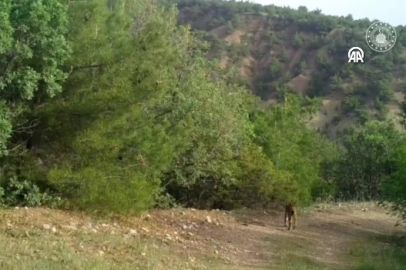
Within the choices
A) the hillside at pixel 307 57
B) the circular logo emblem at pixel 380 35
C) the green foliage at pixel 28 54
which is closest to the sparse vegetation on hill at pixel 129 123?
the green foliage at pixel 28 54

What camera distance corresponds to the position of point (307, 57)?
73.6m

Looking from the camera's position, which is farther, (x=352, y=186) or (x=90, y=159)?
(x=352, y=186)

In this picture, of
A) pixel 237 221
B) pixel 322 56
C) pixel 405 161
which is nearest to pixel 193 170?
pixel 237 221

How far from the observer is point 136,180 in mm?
15539

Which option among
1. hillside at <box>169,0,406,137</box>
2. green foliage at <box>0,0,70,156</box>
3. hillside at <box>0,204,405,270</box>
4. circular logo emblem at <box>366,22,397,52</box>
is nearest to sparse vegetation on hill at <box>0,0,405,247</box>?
green foliage at <box>0,0,70,156</box>

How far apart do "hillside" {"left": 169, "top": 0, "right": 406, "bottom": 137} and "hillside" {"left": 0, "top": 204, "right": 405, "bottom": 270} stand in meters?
37.1

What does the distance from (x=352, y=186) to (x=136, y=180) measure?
2996 centimetres

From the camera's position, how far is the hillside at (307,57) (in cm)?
6231

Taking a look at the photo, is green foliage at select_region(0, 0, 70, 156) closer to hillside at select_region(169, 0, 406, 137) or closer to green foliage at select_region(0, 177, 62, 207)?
green foliage at select_region(0, 177, 62, 207)

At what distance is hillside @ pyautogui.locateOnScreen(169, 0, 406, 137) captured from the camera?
204 ft

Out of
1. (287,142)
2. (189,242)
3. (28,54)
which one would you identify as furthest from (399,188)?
(28,54)

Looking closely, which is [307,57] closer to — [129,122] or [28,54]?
[129,122]

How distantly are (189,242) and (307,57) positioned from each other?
2425 inches

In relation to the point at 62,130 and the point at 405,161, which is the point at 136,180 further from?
the point at 405,161
